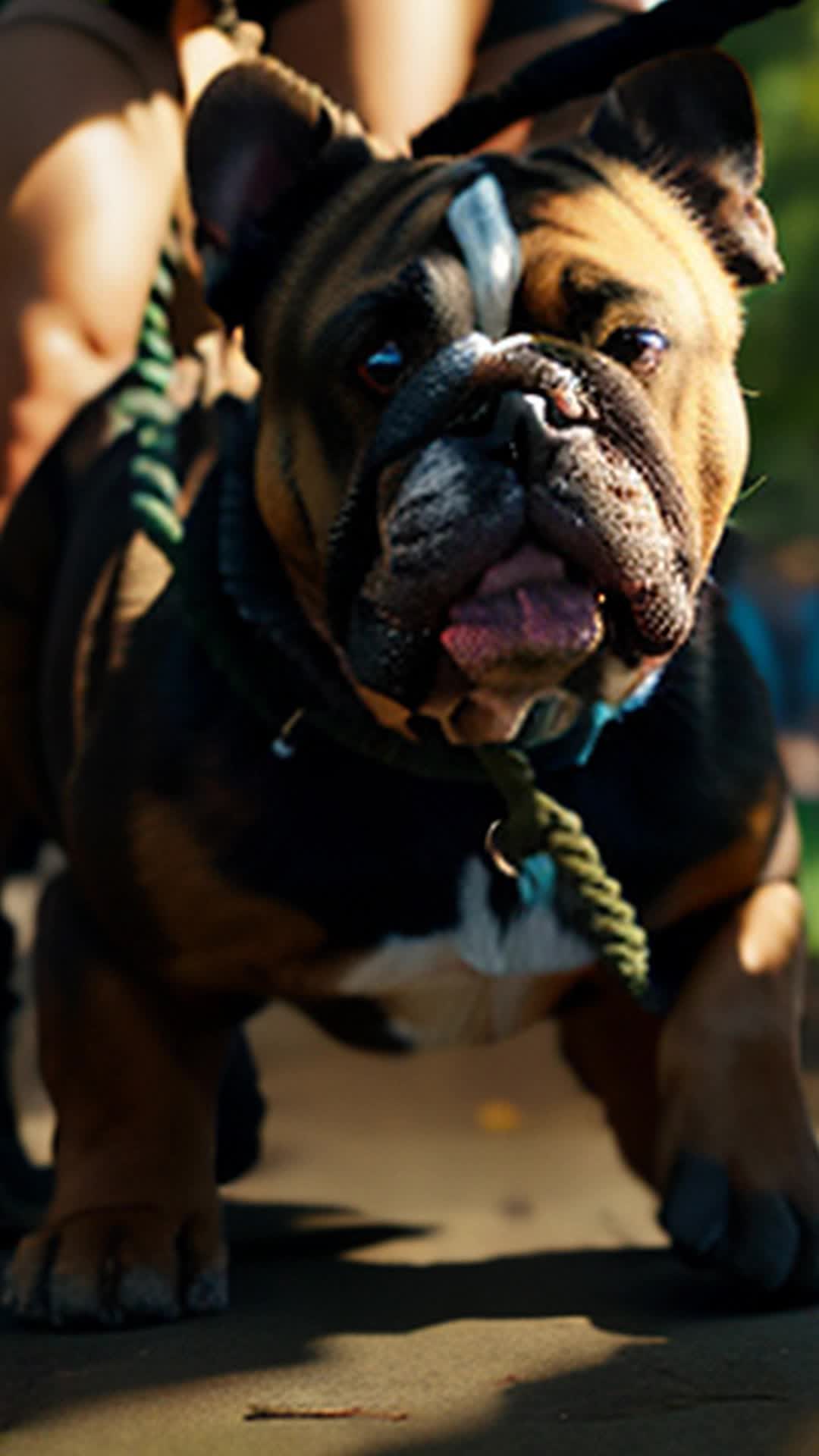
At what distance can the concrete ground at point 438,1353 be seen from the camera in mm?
1916

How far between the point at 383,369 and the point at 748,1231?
1072mm

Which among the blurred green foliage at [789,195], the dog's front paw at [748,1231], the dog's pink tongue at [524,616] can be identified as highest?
the dog's pink tongue at [524,616]

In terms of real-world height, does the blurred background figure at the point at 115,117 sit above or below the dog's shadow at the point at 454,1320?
above

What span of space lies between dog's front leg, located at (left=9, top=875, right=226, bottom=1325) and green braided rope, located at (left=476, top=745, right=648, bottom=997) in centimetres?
52

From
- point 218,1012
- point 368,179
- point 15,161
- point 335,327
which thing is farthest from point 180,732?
point 15,161

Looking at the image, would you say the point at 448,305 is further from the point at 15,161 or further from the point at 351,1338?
the point at 15,161

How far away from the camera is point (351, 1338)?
232 centimetres

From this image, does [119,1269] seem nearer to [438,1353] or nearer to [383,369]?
[438,1353]

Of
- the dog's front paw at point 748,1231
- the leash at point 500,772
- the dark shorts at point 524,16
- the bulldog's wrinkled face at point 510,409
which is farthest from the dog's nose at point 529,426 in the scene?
the dark shorts at point 524,16

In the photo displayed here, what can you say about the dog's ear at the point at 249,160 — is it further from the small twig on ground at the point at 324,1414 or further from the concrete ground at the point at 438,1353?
the small twig on ground at the point at 324,1414

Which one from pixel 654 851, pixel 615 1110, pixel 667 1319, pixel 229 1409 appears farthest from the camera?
pixel 615 1110

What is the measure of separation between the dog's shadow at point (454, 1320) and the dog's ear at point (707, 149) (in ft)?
4.22

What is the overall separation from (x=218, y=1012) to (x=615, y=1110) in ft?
2.60

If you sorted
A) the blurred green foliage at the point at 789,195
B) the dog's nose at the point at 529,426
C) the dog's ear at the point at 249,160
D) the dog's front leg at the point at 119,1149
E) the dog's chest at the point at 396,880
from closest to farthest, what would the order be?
1. the dog's nose at the point at 529,426
2. the dog's front leg at the point at 119,1149
3. the dog's chest at the point at 396,880
4. the dog's ear at the point at 249,160
5. the blurred green foliage at the point at 789,195
